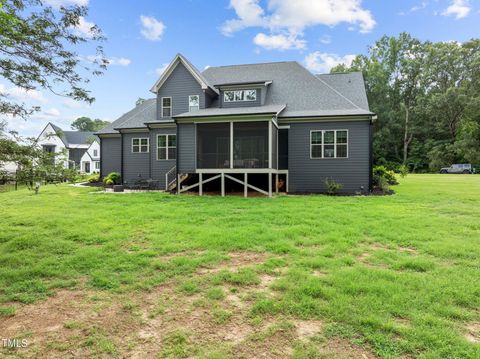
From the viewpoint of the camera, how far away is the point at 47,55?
→ 584 cm

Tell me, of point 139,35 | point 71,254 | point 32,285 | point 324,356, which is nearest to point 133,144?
point 139,35

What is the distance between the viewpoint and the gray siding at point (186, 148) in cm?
1484

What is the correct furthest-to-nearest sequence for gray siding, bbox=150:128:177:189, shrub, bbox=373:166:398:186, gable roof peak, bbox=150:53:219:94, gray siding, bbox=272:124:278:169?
1. gray siding, bbox=150:128:177:189
2. gable roof peak, bbox=150:53:219:94
3. shrub, bbox=373:166:398:186
4. gray siding, bbox=272:124:278:169

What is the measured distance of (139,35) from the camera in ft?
45.9

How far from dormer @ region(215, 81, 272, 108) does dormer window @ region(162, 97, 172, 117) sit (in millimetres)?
3091

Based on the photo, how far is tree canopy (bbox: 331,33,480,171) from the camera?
4266 centimetres

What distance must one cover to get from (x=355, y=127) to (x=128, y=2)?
36.1ft

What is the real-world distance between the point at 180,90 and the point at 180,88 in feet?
0.38

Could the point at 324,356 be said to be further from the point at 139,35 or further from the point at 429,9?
the point at 429,9

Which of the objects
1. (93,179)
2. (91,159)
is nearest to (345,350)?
(93,179)

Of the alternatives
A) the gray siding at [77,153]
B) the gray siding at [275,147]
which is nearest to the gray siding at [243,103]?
the gray siding at [275,147]

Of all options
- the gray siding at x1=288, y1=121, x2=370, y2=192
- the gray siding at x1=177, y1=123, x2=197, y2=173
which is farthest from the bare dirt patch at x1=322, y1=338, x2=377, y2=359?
the gray siding at x1=288, y1=121, x2=370, y2=192

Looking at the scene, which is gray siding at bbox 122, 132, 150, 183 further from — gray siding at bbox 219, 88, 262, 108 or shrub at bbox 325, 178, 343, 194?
shrub at bbox 325, 178, 343, 194

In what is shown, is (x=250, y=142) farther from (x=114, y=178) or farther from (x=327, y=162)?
(x=114, y=178)
